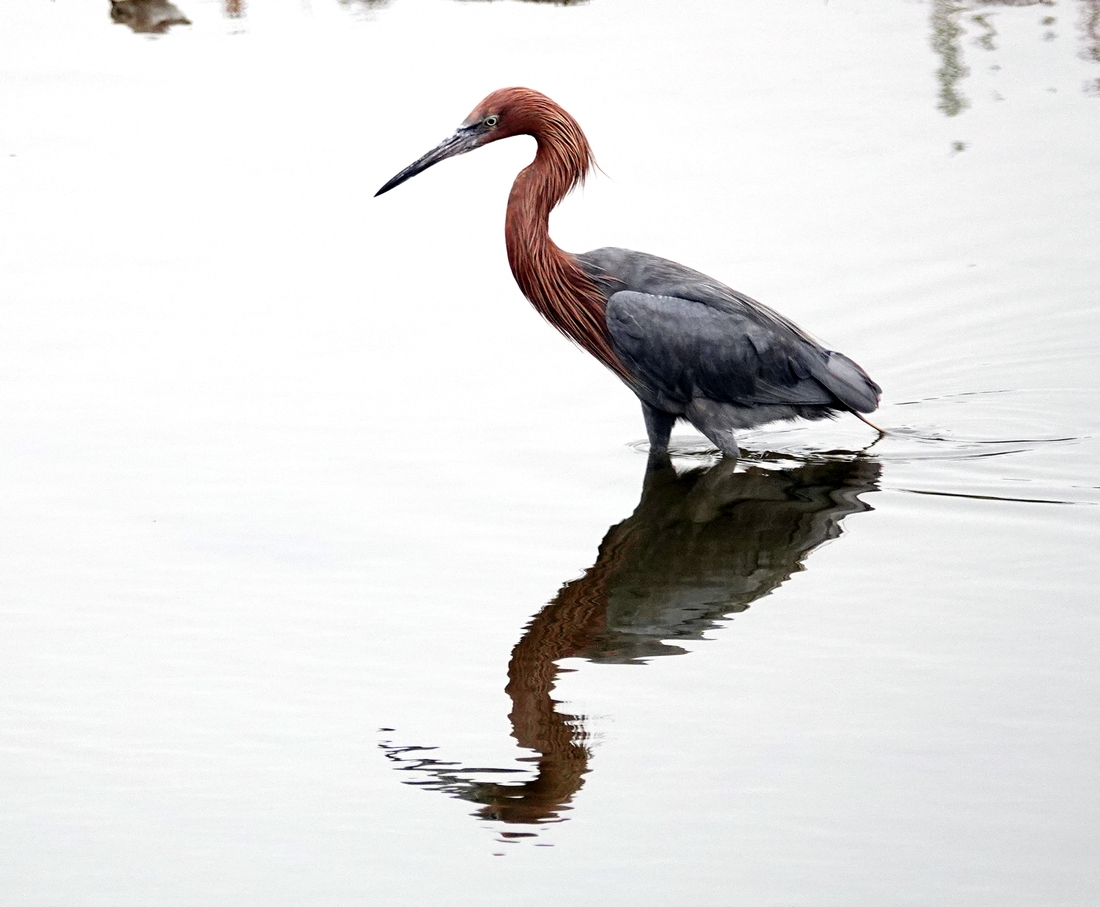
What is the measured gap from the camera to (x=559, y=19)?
13125mm

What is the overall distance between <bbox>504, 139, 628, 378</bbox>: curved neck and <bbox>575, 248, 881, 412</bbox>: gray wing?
0.09 metres

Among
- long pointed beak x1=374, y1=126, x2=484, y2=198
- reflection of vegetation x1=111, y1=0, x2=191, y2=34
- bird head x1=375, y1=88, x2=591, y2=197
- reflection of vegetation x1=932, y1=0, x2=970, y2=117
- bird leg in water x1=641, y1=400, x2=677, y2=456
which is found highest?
bird head x1=375, y1=88, x2=591, y2=197

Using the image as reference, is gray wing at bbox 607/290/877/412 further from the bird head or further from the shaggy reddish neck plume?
the bird head

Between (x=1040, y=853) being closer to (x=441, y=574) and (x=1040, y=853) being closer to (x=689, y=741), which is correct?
(x=689, y=741)

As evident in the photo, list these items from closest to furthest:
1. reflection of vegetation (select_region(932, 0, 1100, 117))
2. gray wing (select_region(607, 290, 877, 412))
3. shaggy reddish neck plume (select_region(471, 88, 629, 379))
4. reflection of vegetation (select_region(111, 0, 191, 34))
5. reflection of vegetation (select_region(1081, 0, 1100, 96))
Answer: gray wing (select_region(607, 290, 877, 412)) → shaggy reddish neck plume (select_region(471, 88, 629, 379)) → reflection of vegetation (select_region(932, 0, 1100, 117)) → reflection of vegetation (select_region(1081, 0, 1100, 96)) → reflection of vegetation (select_region(111, 0, 191, 34))

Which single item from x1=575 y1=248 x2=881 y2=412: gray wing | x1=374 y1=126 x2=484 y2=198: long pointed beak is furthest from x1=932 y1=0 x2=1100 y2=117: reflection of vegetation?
x1=374 y1=126 x2=484 y2=198: long pointed beak

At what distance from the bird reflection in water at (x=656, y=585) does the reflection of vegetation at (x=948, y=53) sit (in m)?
5.12

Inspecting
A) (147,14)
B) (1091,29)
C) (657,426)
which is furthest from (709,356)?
(147,14)

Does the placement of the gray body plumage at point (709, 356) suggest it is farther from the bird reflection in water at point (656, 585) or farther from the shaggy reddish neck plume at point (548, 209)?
the bird reflection in water at point (656, 585)

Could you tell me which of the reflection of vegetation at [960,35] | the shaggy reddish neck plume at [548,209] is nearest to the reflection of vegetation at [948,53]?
the reflection of vegetation at [960,35]

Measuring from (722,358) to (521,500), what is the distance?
112 centimetres

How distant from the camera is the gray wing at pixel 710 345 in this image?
23.2ft

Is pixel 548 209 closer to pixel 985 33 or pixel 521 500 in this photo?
pixel 521 500

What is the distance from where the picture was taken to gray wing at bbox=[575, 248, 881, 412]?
7.09 meters
